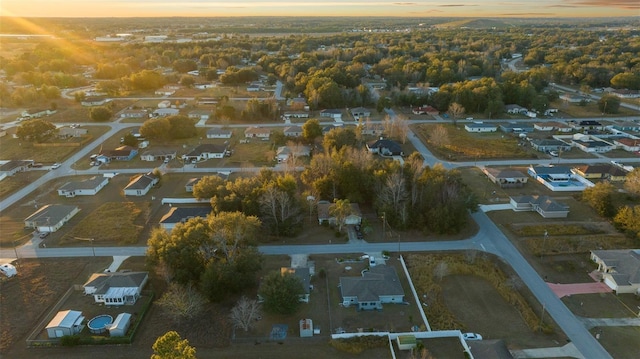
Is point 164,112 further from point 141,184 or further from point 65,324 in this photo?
point 65,324

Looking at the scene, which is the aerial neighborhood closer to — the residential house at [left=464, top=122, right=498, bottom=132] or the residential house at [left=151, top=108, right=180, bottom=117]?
the residential house at [left=464, top=122, right=498, bottom=132]

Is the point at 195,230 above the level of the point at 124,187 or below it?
above

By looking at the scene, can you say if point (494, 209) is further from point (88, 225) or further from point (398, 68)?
point (398, 68)

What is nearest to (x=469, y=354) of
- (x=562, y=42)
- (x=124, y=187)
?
(x=124, y=187)

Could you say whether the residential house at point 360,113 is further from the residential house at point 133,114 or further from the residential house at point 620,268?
the residential house at point 620,268

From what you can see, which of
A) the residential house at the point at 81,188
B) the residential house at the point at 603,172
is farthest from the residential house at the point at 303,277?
the residential house at the point at 603,172

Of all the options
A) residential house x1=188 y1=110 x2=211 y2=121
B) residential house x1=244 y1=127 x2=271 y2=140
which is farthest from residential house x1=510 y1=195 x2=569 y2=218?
residential house x1=188 y1=110 x2=211 y2=121

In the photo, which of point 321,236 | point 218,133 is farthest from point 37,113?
point 321,236
